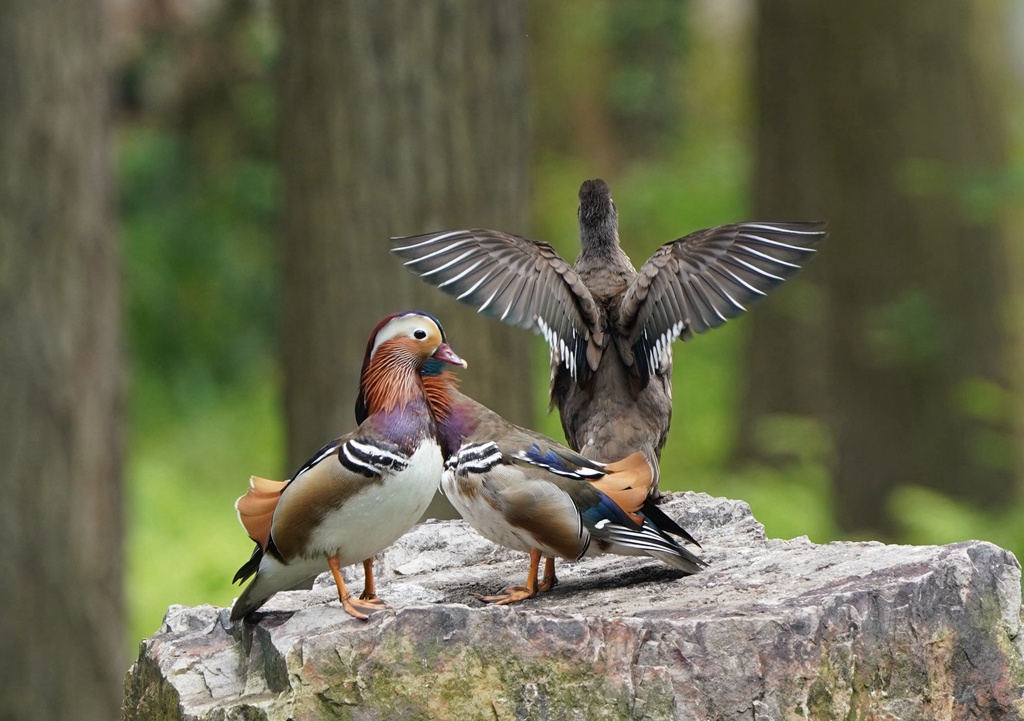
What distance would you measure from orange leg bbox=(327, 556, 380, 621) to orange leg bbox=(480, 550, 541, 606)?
0.37 metres

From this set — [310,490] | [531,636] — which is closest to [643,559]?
[531,636]

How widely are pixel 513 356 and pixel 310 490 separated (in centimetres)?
295

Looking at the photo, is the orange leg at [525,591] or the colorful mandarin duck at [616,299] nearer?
the orange leg at [525,591]

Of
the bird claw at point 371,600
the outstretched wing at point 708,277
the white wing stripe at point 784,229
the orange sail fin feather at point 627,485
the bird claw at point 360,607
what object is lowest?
the bird claw at point 371,600

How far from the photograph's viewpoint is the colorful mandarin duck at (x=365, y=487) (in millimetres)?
3475

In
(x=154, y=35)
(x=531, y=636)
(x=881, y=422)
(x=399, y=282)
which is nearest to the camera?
(x=531, y=636)

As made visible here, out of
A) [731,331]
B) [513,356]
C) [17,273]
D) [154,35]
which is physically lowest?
[731,331]

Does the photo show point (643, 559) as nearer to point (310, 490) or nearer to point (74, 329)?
point (310, 490)

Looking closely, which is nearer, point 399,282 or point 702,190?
point 399,282

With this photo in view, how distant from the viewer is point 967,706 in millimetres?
3746

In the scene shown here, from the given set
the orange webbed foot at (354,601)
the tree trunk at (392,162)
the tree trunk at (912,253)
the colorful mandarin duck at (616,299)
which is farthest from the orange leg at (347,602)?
the tree trunk at (912,253)

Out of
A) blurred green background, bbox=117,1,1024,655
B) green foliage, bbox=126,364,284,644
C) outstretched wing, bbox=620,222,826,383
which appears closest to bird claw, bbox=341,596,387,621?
outstretched wing, bbox=620,222,826,383

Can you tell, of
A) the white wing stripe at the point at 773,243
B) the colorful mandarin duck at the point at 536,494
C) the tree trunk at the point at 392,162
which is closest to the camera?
the colorful mandarin duck at the point at 536,494

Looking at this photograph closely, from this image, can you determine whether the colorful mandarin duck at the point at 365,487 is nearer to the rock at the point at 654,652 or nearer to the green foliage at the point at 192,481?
the rock at the point at 654,652
